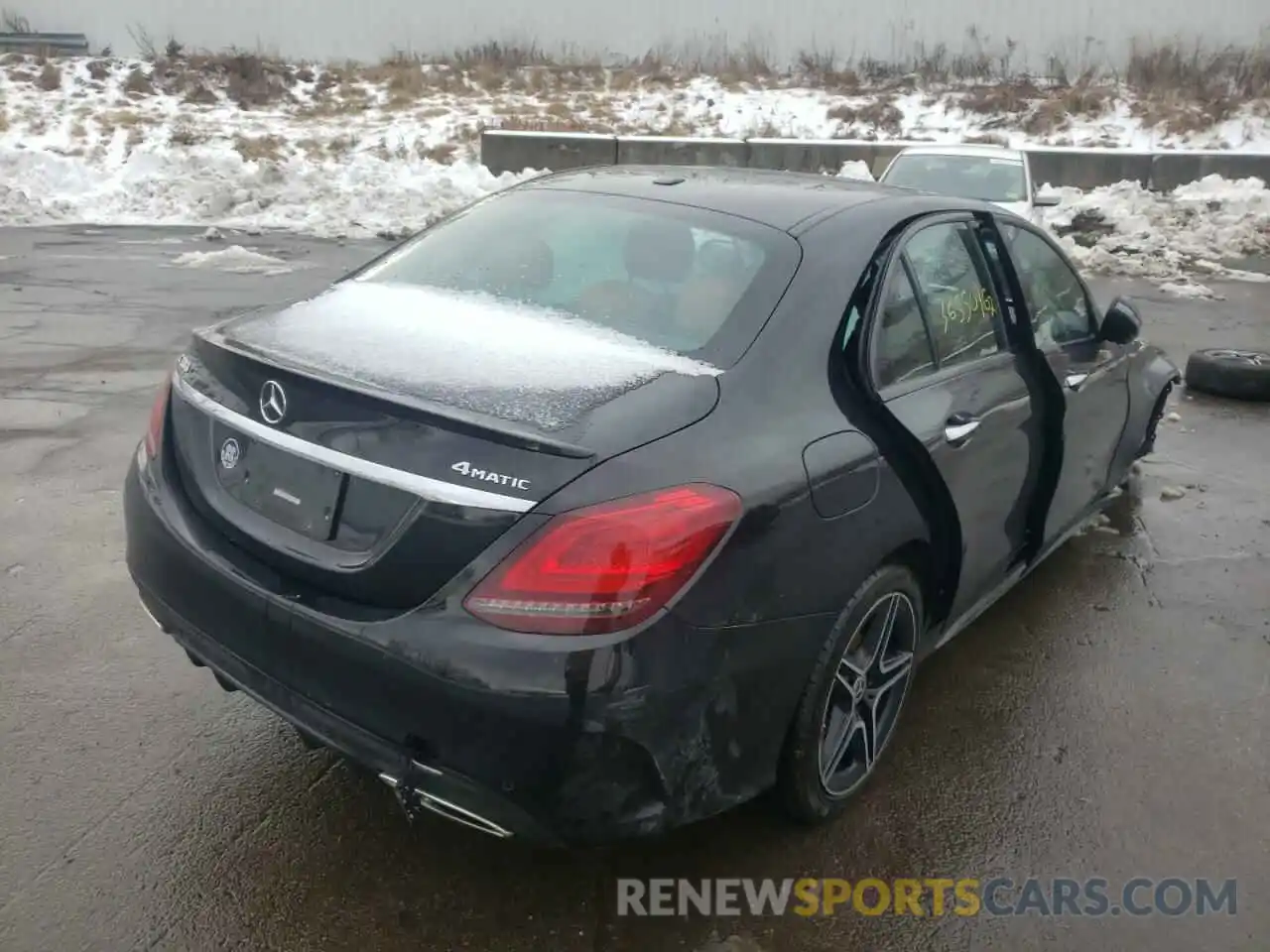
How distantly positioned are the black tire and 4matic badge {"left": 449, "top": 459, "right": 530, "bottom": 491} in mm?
902

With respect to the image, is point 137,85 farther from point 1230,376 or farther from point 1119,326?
point 1119,326

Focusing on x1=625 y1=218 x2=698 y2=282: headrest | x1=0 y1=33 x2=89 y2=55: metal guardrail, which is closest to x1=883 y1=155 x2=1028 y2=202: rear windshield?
x1=625 y1=218 x2=698 y2=282: headrest

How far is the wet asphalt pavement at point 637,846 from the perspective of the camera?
2.60 m

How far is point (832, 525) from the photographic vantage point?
2.62 metres

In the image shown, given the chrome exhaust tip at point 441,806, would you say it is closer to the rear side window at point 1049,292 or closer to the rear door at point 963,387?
the rear door at point 963,387

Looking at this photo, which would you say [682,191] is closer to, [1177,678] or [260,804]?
[260,804]

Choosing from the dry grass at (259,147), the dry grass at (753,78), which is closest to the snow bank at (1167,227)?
the dry grass at (753,78)

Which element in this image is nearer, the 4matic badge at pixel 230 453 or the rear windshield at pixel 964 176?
the 4matic badge at pixel 230 453

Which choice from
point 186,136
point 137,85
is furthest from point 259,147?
point 137,85

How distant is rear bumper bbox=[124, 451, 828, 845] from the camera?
2.20 meters

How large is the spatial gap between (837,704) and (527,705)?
1.03m

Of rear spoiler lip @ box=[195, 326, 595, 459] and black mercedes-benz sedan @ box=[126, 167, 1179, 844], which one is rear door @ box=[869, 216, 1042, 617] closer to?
black mercedes-benz sedan @ box=[126, 167, 1179, 844]

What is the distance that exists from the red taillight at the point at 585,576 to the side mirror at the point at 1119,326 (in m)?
2.87

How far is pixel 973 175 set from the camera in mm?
11633
